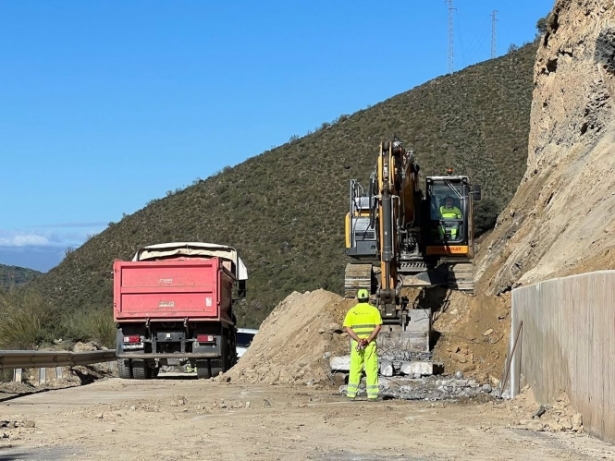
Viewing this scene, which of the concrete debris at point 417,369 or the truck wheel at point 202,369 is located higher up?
the concrete debris at point 417,369

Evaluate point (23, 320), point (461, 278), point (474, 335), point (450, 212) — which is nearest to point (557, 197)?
point (450, 212)

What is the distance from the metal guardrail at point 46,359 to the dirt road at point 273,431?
8.11 feet

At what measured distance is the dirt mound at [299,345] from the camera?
20.7 meters

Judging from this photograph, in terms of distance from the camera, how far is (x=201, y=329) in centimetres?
2338

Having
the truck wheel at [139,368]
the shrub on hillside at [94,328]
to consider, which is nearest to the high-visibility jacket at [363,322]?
the truck wheel at [139,368]

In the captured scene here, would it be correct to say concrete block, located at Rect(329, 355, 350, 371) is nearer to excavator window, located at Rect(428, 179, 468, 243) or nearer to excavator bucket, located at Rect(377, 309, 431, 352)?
excavator bucket, located at Rect(377, 309, 431, 352)

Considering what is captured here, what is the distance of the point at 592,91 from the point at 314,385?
42.3ft

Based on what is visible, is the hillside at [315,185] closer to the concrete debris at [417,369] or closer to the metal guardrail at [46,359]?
the metal guardrail at [46,359]

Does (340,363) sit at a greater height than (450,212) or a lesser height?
lesser

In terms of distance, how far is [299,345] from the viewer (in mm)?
22562

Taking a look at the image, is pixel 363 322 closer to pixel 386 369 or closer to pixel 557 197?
pixel 386 369

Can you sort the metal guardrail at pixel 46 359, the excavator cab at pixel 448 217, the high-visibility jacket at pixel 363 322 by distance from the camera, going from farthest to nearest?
the excavator cab at pixel 448 217 → the metal guardrail at pixel 46 359 → the high-visibility jacket at pixel 363 322

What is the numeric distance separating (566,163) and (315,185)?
35.8 m

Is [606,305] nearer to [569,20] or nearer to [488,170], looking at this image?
[569,20]
